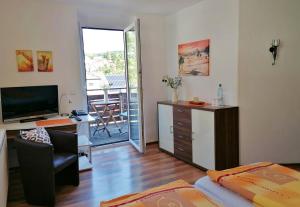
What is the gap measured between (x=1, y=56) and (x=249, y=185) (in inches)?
141

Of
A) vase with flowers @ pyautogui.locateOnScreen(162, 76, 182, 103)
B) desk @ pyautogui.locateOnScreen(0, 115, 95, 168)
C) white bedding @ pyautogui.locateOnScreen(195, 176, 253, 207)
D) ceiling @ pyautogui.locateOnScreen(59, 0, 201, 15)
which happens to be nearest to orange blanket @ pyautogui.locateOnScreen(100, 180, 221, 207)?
white bedding @ pyautogui.locateOnScreen(195, 176, 253, 207)

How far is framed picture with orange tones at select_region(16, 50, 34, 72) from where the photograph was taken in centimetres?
349

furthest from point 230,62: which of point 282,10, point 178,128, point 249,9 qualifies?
point 178,128

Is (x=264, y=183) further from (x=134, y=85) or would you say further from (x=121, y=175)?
(x=134, y=85)

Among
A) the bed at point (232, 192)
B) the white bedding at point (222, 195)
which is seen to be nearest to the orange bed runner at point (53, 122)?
the bed at point (232, 192)

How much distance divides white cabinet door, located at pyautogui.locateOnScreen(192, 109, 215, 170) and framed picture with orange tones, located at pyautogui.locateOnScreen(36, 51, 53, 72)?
2342 millimetres

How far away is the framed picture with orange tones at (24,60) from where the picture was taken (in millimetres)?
3490

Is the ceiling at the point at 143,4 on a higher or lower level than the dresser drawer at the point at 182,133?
higher

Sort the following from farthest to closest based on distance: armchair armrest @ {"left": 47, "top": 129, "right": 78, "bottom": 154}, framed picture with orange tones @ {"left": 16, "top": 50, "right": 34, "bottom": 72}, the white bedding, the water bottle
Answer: framed picture with orange tones @ {"left": 16, "top": 50, "right": 34, "bottom": 72}, the water bottle, armchair armrest @ {"left": 47, "top": 129, "right": 78, "bottom": 154}, the white bedding

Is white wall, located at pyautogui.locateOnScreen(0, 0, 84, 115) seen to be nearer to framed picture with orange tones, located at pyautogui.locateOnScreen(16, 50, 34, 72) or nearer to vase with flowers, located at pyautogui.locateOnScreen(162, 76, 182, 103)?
framed picture with orange tones, located at pyautogui.locateOnScreen(16, 50, 34, 72)

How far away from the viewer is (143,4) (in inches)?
151

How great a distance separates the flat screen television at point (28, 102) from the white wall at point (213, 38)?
2.21m

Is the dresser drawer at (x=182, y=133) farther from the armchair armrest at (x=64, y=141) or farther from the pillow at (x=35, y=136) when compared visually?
the pillow at (x=35, y=136)

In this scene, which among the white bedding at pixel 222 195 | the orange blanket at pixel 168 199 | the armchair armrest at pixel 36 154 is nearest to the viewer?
the orange blanket at pixel 168 199
